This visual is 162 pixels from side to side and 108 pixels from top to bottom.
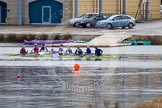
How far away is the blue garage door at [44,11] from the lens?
3253 inches

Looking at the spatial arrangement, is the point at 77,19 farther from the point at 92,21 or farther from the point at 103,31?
the point at 103,31

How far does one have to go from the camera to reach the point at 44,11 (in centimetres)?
8306

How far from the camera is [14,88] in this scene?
28.6m

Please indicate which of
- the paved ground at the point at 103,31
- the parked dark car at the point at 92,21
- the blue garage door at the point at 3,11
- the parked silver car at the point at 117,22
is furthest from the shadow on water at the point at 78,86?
the blue garage door at the point at 3,11

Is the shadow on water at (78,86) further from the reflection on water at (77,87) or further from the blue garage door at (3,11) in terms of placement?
the blue garage door at (3,11)

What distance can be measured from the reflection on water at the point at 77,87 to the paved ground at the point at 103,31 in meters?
22.6

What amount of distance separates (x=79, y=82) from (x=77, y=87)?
2191 millimetres

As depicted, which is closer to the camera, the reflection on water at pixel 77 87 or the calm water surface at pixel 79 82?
the reflection on water at pixel 77 87

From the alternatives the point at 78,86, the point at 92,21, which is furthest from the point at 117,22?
the point at 78,86

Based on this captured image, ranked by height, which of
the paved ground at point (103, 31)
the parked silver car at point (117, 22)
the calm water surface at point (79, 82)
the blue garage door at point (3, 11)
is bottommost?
the calm water surface at point (79, 82)

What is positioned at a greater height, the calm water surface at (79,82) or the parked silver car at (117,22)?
the parked silver car at (117,22)

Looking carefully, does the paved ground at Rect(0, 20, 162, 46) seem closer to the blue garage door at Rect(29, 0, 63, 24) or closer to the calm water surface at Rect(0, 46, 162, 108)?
the blue garage door at Rect(29, 0, 63, 24)

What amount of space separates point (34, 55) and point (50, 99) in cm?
2392

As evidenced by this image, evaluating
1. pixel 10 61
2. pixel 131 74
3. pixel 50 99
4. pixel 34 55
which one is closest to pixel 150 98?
pixel 50 99
